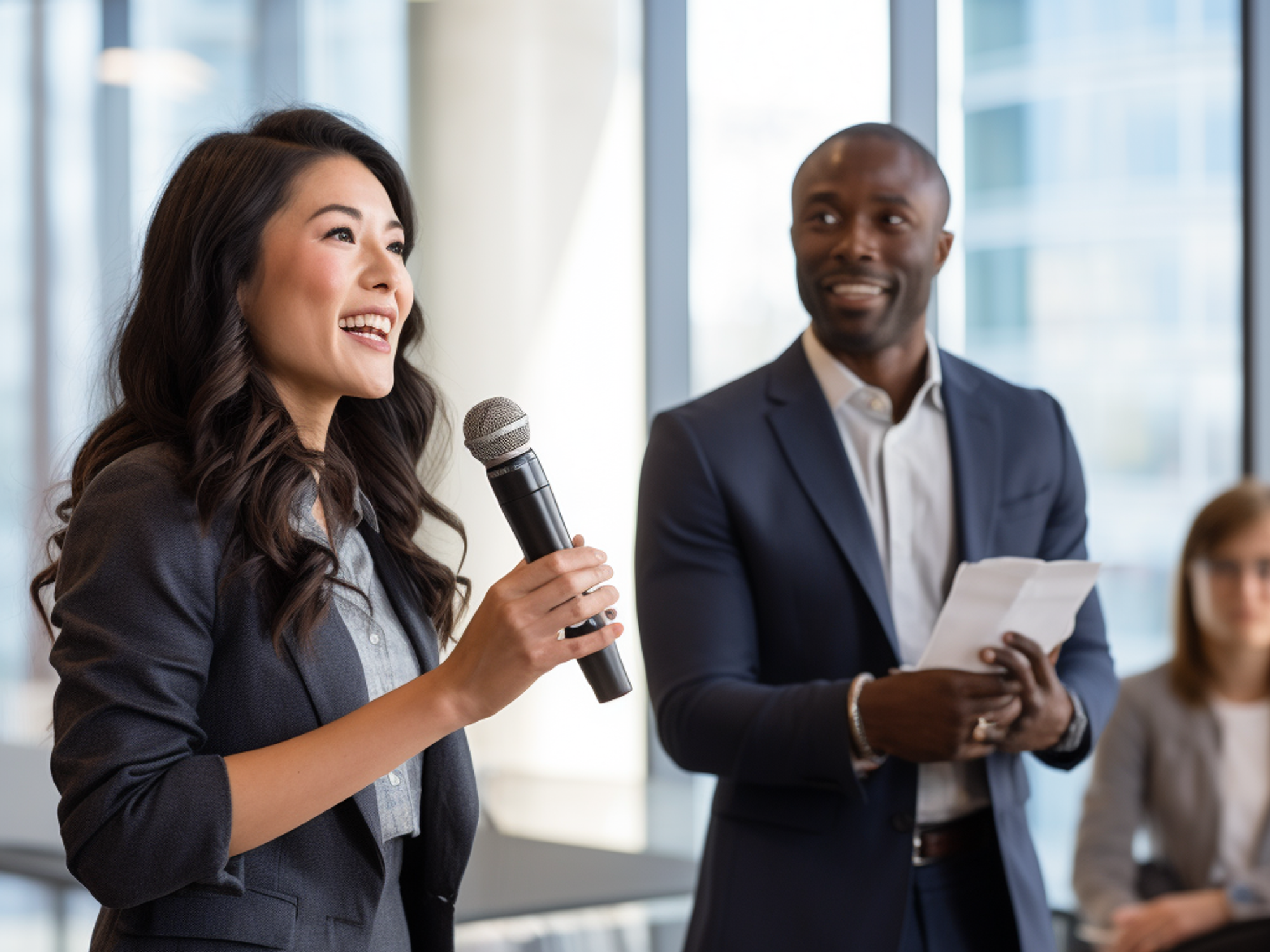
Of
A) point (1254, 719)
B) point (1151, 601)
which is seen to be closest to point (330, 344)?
point (1254, 719)

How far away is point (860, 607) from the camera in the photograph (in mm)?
1688

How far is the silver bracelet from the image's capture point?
1.56 m

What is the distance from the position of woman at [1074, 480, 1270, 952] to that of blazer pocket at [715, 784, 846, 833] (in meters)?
0.98

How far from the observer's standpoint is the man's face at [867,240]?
1776 millimetres

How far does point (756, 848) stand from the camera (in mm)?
1694

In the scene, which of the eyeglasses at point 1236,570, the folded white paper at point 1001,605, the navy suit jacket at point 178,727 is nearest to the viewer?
the navy suit jacket at point 178,727

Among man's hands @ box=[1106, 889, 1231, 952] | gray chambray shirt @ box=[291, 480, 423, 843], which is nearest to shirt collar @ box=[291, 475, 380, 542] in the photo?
gray chambray shirt @ box=[291, 480, 423, 843]

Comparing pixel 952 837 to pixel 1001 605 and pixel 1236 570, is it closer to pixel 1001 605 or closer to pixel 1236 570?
pixel 1001 605

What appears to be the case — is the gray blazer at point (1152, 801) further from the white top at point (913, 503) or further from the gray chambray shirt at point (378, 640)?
the gray chambray shirt at point (378, 640)

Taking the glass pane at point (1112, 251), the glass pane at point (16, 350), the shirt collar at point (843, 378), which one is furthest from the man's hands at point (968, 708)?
the glass pane at point (16, 350)

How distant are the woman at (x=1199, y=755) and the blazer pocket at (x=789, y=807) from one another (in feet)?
3.23

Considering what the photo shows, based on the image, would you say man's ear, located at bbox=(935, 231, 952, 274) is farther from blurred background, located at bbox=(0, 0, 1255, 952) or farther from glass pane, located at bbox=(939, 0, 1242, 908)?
glass pane, located at bbox=(939, 0, 1242, 908)

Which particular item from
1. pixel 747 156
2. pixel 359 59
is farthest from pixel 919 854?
pixel 359 59

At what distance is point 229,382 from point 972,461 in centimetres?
109
